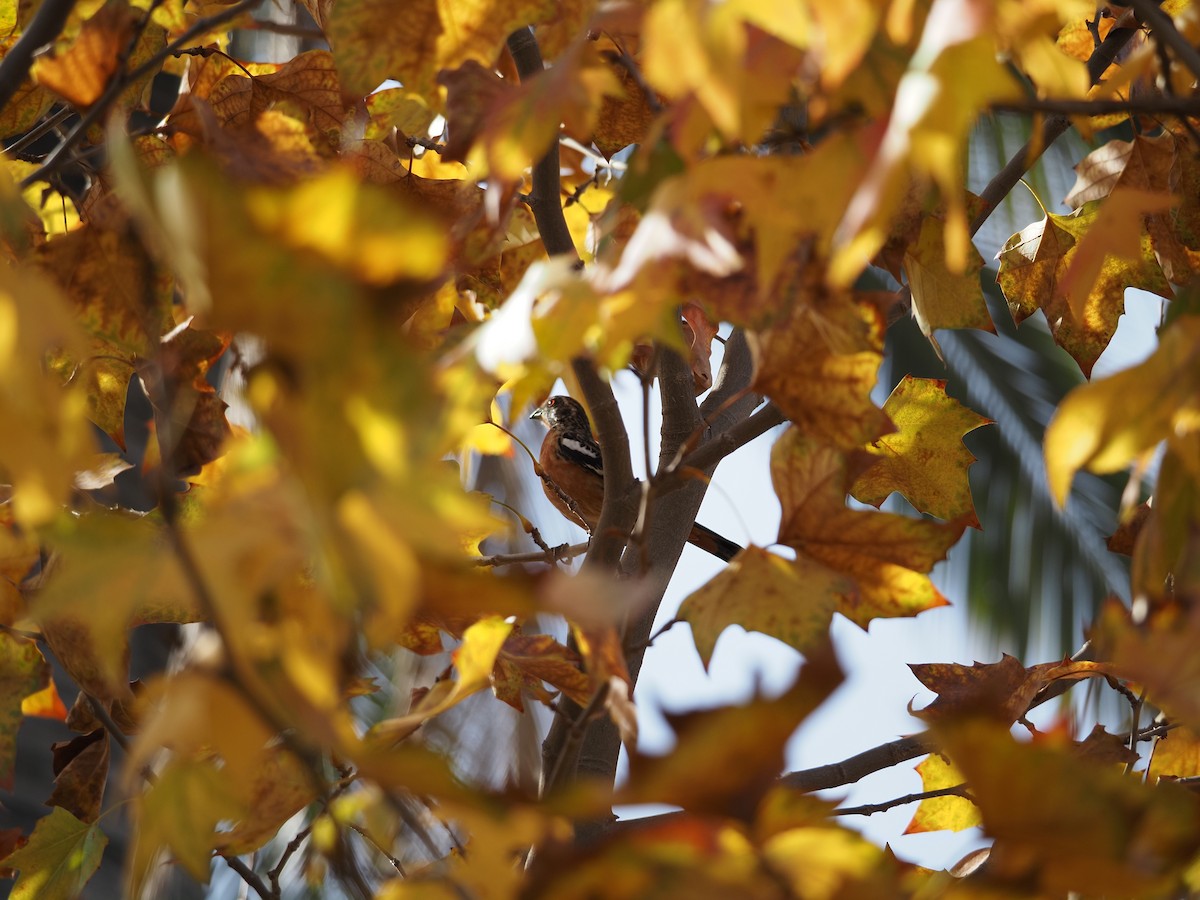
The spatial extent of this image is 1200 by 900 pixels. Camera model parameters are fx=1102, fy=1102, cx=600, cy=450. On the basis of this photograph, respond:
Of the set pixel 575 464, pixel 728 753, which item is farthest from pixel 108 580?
pixel 575 464

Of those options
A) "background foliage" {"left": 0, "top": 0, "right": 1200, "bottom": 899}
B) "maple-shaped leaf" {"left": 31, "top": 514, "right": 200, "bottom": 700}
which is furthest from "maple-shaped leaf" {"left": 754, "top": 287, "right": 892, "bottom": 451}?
"maple-shaped leaf" {"left": 31, "top": 514, "right": 200, "bottom": 700}

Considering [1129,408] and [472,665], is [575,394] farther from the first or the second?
[1129,408]

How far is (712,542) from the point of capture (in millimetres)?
3002

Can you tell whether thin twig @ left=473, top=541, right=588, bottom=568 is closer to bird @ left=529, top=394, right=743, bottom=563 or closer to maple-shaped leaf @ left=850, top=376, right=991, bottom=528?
maple-shaped leaf @ left=850, top=376, right=991, bottom=528

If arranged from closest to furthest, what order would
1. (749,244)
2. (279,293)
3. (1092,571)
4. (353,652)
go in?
(279,293) → (353,652) → (749,244) → (1092,571)

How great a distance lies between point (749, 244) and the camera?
32.7 inches

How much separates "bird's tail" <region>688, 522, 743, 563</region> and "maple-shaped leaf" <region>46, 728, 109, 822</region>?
1783 millimetres

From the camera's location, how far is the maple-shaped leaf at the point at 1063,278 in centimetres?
139

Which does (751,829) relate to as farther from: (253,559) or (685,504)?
(685,504)

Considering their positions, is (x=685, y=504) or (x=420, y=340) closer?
(x=420, y=340)

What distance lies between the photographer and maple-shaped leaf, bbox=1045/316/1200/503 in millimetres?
630

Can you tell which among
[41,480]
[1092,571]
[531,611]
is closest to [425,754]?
[531,611]

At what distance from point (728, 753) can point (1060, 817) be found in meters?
0.18

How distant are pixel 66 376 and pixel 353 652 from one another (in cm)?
80
